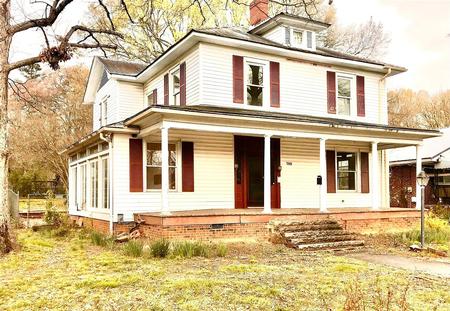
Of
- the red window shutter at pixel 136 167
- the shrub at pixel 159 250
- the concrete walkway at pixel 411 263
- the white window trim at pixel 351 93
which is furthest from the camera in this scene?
the white window trim at pixel 351 93

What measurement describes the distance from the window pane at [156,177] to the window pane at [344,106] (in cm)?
693

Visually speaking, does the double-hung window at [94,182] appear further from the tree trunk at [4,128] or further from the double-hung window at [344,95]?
the double-hung window at [344,95]

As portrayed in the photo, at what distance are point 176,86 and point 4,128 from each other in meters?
6.57

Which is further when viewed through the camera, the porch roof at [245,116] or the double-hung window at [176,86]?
the double-hung window at [176,86]

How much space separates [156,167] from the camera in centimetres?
1418

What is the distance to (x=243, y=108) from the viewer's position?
14.8 meters

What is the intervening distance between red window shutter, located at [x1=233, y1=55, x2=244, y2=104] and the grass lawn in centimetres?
574

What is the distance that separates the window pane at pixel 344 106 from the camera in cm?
1708

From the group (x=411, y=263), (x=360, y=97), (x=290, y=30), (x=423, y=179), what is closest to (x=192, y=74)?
(x=290, y=30)

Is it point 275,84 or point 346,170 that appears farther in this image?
point 346,170

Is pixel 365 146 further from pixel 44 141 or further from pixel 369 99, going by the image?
pixel 44 141

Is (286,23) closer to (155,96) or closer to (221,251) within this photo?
(155,96)

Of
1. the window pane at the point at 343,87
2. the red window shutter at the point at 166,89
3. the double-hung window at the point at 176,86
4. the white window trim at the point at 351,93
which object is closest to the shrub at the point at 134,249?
the double-hung window at the point at 176,86

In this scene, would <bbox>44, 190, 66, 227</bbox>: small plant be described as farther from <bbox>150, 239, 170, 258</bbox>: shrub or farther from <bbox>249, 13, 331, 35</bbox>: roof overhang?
<bbox>249, 13, 331, 35</bbox>: roof overhang
